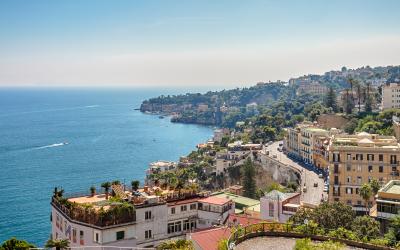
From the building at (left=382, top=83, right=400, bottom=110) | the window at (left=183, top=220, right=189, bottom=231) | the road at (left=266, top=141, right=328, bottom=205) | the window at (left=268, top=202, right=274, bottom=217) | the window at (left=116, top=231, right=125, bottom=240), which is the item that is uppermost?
the building at (left=382, top=83, right=400, bottom=110)

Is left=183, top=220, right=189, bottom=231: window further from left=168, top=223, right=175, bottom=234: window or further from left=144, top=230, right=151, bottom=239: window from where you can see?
left=144, top=230, right=151, bottom=239: window

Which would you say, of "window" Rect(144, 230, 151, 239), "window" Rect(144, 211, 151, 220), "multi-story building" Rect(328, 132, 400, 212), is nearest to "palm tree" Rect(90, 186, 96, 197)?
"window" Rect(144, 211, 151, 220)

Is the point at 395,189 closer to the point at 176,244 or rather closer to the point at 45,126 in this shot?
the point at 176,244

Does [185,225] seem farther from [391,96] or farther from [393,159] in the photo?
[391,96]

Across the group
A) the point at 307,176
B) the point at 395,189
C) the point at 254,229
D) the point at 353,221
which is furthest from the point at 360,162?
the point at 254,229

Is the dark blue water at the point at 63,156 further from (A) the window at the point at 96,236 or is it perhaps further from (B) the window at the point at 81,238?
(A) the window at the point at 96,236

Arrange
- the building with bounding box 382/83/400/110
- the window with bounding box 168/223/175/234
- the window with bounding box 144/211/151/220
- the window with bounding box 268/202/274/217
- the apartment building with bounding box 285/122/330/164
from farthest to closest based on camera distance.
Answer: the building with bounding box 382/83/400/110 < the apartment building with bounding box 285/122/330/164 < the window with bounding box 268/202/274/217 < the window with bounding box 168/223/175/234 < the window with bounding box 144/211/151/220

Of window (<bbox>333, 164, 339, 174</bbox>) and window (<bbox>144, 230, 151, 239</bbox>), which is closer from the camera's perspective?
window (<bbox>144, 230, 151, 239</bbox>)
